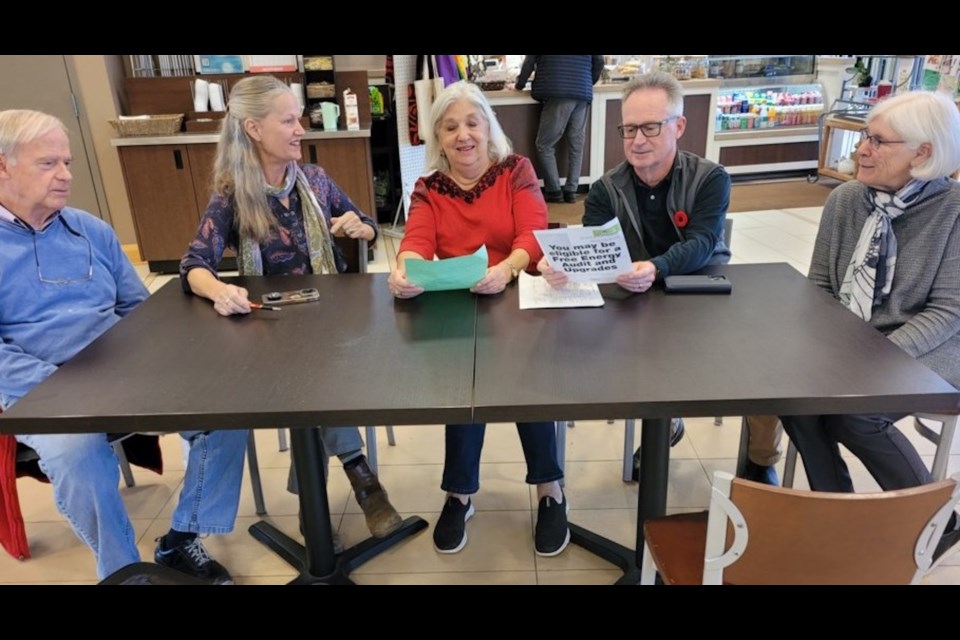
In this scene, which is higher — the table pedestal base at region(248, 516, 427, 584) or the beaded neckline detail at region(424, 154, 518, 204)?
the beaded neckline detail at region(424, 154, 518, 204)

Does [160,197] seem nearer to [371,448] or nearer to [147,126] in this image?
[147,126]

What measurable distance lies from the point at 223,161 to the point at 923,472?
Answer: 6.73 feet

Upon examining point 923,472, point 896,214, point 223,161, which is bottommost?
point 923,472

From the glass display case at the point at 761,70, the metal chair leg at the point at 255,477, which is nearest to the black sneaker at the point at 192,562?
the metal chair leg at the point at 255,477

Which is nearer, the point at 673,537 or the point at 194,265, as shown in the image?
the point at 673,537

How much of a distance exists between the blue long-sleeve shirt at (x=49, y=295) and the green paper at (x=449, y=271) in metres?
0.88

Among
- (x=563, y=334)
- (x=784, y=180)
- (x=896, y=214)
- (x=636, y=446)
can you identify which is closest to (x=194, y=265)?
(x=563, y=334)

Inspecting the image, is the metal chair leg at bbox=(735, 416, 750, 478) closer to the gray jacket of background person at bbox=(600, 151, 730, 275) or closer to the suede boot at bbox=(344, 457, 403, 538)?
the gray jacket of background person at bbox=(600, 151, 730, 275)

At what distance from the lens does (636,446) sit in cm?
255

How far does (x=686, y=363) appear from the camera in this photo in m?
1.41

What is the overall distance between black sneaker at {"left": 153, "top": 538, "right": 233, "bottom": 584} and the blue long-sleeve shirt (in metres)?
0.59

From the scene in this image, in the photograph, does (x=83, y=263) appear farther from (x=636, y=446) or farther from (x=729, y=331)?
(x=636, y=446)

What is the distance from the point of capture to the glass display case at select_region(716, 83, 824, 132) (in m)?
6.95

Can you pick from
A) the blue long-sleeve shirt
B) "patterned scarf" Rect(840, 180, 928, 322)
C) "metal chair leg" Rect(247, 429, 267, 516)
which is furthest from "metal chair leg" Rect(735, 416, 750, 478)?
the blue long-sleeve shirt
